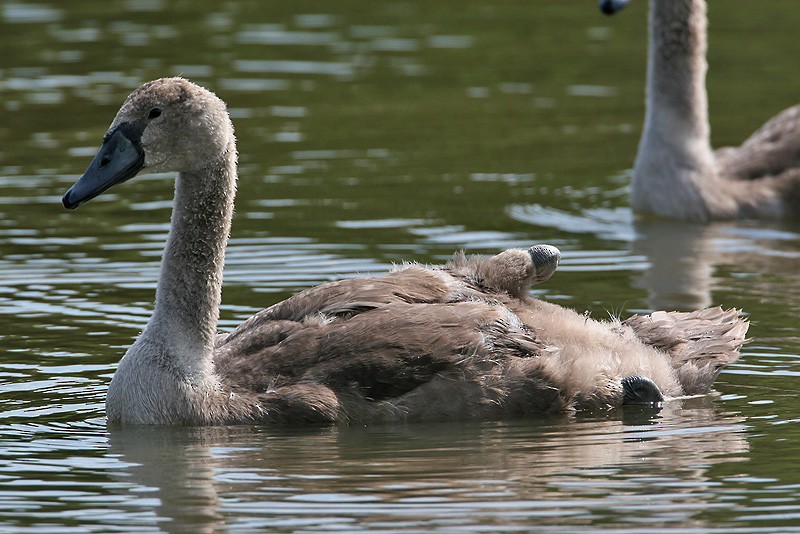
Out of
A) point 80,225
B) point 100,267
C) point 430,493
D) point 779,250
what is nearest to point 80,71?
point 80,225

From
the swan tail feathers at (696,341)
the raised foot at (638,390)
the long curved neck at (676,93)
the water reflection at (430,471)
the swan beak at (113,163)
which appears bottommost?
the water reflection at (430,471)

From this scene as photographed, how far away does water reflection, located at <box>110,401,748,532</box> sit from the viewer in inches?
331

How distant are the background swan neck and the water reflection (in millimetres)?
6939

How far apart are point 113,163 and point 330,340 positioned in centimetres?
164

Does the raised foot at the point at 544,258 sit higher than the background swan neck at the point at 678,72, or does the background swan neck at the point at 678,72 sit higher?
the background swan neck at the point at 678,72

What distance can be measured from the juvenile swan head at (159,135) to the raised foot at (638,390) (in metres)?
2.73

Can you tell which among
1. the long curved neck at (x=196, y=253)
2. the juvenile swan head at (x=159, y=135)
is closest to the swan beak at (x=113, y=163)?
the juvenile swan head at (x=159, y=135)

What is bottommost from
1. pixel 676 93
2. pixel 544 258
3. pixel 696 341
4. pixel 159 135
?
pixel 696 341

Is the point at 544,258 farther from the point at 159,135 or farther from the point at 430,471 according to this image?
the point at 159,135

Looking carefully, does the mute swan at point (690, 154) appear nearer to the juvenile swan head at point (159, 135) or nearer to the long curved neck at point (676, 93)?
the long curved neck at point (676, 93)

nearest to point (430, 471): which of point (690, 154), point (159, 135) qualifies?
point (159, 135)

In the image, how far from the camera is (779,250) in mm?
15305

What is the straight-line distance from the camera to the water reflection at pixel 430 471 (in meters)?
8.41

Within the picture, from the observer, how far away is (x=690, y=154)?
17109 millimetres
